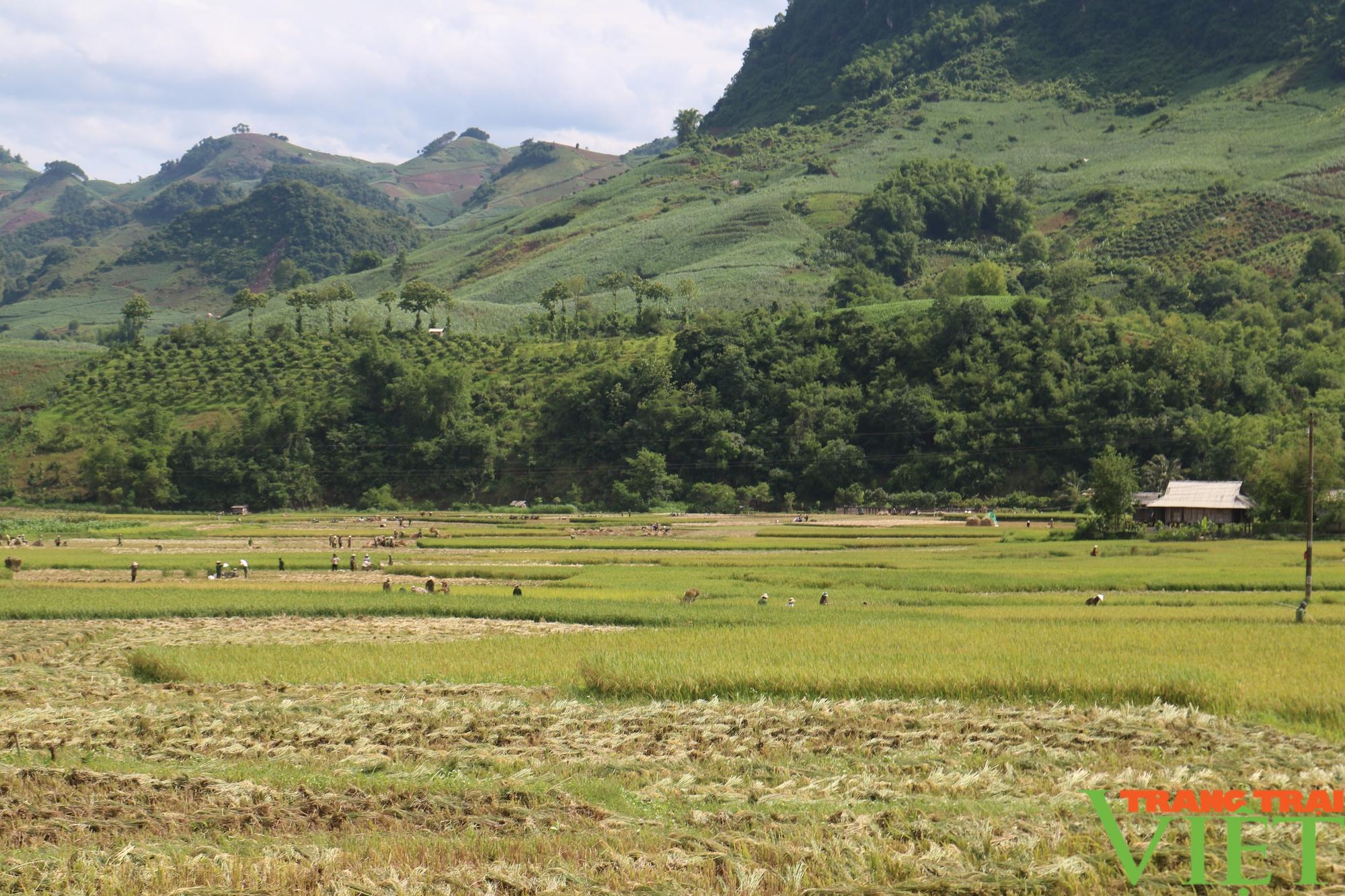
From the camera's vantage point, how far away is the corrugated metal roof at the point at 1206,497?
67.9 meters

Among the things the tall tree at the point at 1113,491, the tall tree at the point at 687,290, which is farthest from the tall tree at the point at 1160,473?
the tall tree at the point at 687,290

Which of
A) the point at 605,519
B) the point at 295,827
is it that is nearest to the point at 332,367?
the point at 605,519

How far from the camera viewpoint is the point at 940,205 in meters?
174

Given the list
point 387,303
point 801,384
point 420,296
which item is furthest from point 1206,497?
point 387,303

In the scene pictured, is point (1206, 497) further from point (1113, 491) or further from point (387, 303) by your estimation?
point (387, 303)

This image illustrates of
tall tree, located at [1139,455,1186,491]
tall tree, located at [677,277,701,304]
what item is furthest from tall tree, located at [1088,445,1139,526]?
tall tree, located at [677,277,701,304]

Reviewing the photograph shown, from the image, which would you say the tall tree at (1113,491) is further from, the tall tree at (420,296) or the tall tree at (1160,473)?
the tall tree at (420,296)

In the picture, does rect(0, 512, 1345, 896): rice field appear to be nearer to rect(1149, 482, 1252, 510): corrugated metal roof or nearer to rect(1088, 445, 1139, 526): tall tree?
rect(1088, 445, 1139, 526): tall tree

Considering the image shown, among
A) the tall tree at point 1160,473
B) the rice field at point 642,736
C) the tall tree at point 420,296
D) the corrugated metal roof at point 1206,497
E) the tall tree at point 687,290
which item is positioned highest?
the tall tree at point 687,290

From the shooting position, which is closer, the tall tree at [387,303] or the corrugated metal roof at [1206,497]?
the corrugated metal roof at [1206,497]

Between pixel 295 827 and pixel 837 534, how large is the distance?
51.0m

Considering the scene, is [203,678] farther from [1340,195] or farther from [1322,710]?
[1340,195]

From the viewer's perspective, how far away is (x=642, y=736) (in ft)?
57.0

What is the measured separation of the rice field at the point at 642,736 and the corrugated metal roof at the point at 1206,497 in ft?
111
